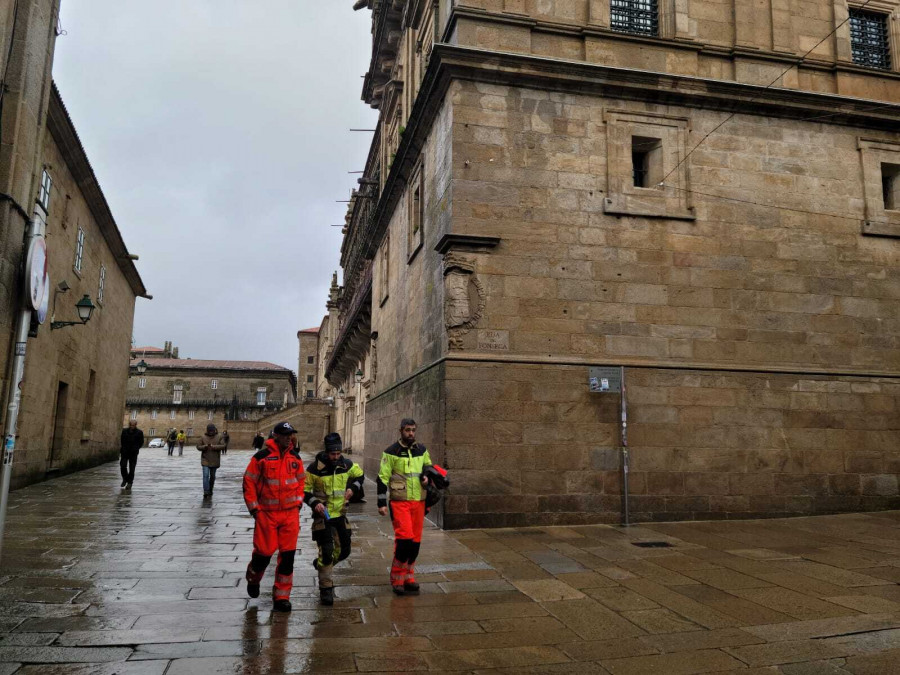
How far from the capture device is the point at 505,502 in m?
10.1

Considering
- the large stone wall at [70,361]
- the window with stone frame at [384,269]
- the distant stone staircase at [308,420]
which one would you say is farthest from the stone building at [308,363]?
the window with stone frame at [384,269]

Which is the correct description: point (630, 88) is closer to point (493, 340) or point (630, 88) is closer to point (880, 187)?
point (493, 340)

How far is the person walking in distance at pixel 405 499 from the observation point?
624 centimetres

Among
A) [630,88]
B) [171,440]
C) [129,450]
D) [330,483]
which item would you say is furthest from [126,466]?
[171,440]

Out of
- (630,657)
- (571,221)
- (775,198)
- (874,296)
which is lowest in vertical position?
(630,657)

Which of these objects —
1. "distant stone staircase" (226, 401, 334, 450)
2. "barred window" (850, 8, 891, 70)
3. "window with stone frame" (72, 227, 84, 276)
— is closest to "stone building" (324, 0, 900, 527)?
"barred window" (850, 8, 891, 70)

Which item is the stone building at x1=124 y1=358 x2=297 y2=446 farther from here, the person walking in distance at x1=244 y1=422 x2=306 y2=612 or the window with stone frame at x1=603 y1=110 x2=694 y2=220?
the person walking in distance at x1=244 y1=422 x2=306 y2=612

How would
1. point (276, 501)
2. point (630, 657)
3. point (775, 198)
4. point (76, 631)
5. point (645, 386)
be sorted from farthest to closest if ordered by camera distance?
point (775, 198), point (645, 386), point (276, 501), point (76, 631), point (630, 657)

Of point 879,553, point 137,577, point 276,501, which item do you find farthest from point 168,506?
point 879,553

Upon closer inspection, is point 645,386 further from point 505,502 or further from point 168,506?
point 168,506

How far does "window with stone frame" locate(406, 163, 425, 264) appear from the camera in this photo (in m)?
13.3

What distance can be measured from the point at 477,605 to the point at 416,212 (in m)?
9.97

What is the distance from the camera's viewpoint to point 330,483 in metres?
6.14

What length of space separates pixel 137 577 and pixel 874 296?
12.3 meters
